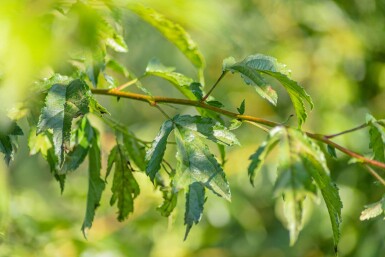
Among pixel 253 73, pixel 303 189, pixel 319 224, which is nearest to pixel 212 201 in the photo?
pixel 319 224

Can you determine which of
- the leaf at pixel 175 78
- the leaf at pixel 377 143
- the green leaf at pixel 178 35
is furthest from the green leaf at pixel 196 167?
the green leaf at pixel 178 35

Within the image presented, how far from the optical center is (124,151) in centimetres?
106

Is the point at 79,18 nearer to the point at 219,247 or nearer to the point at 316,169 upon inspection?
the point at 316,169

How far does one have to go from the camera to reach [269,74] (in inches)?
34.2

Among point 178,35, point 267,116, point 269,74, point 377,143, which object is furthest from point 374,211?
point 267,116

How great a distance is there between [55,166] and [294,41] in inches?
85.3

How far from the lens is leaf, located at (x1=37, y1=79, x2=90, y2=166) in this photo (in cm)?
84

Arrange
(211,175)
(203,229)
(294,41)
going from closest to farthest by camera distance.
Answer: (211,175)
(203,229)
(294,41)

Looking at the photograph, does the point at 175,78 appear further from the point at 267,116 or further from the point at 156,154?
the point at 267,116

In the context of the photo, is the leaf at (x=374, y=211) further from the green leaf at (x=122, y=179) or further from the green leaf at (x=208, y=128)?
the green leaf at (x=122, y=179)

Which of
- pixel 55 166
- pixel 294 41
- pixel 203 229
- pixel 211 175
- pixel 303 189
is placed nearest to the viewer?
pixel 303 189

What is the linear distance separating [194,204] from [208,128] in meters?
0.11

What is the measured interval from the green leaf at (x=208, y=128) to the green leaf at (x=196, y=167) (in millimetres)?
10

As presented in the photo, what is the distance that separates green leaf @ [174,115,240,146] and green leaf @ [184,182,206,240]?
0.07 meters
